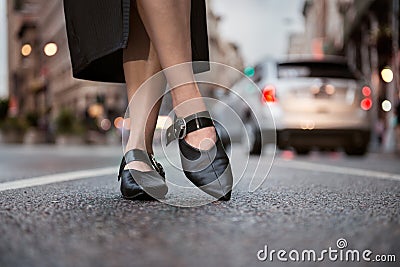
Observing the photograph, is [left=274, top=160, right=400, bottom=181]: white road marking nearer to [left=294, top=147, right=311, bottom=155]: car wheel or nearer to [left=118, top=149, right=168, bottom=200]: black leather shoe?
[left=118, top=149, right=168, bottom=200]: black leather shoe

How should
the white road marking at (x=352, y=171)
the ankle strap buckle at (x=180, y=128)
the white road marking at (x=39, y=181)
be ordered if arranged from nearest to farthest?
the ankle strap buckle at (x=180, y=128), the white road marking at (x=39, y=181), the white road marking at (x=352, y=171)

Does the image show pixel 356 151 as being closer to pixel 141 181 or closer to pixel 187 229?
pixel 141 181

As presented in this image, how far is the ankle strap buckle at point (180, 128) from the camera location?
1.85m

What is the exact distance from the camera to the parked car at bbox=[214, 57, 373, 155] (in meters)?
7.46

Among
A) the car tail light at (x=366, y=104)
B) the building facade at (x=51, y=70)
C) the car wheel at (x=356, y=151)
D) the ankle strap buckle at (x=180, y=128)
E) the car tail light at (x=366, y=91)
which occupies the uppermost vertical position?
the building facade at (x=51, y=70)

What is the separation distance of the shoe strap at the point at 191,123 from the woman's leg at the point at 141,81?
174mm

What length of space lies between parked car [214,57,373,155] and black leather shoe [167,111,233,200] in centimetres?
545

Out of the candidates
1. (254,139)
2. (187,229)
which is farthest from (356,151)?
(187,229)

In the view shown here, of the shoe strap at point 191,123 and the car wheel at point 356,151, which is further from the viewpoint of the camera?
the car wheel at point 356,151

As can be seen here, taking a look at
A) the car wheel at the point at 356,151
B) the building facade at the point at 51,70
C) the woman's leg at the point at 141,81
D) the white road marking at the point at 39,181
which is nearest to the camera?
the woman's leg at the point at 141,81

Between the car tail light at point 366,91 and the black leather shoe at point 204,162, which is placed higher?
the car tail light at point 366,91

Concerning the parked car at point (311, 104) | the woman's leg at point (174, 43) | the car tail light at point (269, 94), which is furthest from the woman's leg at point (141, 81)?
the car tail light at point (269, 94)

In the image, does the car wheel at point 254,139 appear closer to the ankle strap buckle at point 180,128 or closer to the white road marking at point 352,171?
the white road marking at point 352,171

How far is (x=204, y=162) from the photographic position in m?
1.79
